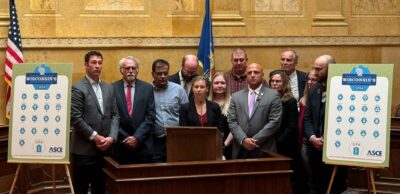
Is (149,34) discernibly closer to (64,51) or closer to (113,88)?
(64,51)

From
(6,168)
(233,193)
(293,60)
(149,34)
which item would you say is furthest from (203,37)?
(233,193)

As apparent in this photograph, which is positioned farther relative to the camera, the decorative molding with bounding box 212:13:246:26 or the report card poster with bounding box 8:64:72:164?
the decorative molding with bounding box 212:13:246:26

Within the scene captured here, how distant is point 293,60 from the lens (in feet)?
24.4

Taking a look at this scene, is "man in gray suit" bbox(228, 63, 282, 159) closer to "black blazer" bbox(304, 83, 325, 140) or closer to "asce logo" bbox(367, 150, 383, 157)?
"black blazer" bbox(304, 83, 325, 140)

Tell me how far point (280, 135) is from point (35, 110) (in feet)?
8.07

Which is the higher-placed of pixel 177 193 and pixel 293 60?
pixel 293 60

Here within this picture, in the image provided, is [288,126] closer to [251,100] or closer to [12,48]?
[251,100]

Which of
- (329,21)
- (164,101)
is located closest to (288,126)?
(164,101)

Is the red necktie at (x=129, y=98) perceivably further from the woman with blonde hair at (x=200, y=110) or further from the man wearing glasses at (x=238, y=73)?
the man wearing glasses at (x=238, y=73)

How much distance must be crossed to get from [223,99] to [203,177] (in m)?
1.80

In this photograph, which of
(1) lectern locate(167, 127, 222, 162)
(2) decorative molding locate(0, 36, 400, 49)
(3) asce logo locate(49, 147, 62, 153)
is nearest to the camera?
(1) lectern locate(167, 127, 222, 162)

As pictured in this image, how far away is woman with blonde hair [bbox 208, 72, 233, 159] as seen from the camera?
6504mm

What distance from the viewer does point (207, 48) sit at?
838cm

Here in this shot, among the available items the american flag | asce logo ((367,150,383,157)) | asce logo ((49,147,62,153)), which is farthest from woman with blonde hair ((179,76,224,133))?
the american flag
